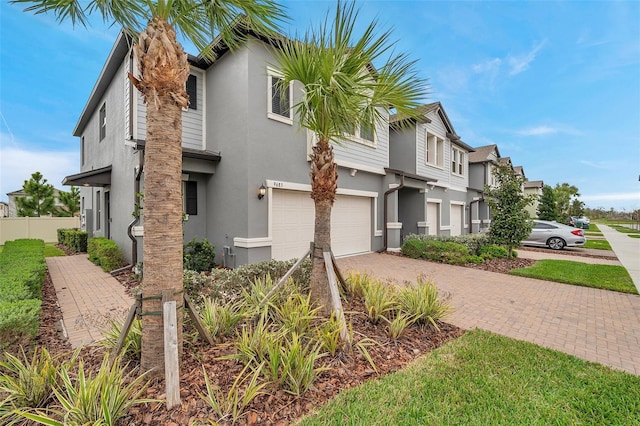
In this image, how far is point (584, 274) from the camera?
29.4 ft

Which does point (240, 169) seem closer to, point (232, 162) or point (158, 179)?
point (232, 162)

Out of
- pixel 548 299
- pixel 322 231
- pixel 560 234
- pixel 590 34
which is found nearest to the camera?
pixel 322 231

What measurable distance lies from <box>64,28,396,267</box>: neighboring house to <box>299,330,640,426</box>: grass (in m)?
5.22

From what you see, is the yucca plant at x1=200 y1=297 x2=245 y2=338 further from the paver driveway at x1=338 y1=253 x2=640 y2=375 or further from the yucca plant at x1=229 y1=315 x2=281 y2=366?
the paver driveway at x1=338 y1=253 x2=640 y2=375

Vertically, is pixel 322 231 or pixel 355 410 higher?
pixel 322 231

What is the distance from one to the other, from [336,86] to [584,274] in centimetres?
1023

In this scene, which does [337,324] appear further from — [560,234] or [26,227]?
[26,227]

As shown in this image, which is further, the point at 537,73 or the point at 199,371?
the point at 537,73

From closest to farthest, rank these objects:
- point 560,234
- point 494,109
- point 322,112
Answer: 1. point 322,112
2. point 560,234
3. point 494,109

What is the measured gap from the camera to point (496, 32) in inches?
436

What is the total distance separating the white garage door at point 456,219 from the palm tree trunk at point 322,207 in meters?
15.7

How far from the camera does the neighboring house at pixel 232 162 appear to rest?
8172mm

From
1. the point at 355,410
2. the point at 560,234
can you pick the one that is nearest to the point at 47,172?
the point at 355,410

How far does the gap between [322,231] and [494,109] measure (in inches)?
854
